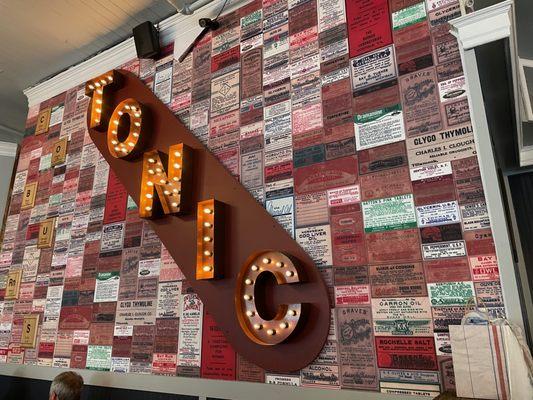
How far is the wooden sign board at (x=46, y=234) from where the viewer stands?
3.48m

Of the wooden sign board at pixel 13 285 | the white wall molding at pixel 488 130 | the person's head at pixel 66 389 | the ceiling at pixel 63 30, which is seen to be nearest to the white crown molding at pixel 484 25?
the white wall molding at pixel 488 130

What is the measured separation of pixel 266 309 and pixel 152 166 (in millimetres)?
1328

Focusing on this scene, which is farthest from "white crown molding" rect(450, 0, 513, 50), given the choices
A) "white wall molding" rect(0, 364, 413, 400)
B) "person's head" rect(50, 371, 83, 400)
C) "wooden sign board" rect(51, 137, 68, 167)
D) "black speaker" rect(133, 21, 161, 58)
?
"wooden sign board" rect(51, 137, 68, 167)

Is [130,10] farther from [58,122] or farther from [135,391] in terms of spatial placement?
[135,391]

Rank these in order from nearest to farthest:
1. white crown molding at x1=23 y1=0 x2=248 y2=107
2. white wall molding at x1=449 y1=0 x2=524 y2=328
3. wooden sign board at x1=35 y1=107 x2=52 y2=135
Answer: white wall molding at x1=449 y1=0 x2=524 y2=328
white crown molding at x1=23 y1=0 x2=248 y2=107
wooden sign board at x1=35 y1=107 x2=52 y2=135

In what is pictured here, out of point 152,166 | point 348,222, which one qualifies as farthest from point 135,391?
point 348,222

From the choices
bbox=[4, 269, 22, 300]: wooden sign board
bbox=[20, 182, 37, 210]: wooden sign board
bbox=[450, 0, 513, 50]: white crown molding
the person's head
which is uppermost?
bbox=[450, 0, 513, 50]: white crown molding

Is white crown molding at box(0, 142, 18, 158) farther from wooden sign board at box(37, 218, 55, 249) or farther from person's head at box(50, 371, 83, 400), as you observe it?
person's head at box(50, 371, 83, 400)

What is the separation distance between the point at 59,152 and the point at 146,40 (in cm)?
137

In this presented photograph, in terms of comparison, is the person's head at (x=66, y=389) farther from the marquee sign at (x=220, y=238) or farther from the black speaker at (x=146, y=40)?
the black speaker at (x=146, y=40)

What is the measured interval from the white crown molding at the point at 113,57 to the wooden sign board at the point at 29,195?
937mm

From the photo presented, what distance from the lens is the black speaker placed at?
323cm

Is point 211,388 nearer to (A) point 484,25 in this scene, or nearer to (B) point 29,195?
(A) point 484,25

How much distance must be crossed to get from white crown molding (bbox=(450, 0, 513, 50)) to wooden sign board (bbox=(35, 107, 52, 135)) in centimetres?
367
